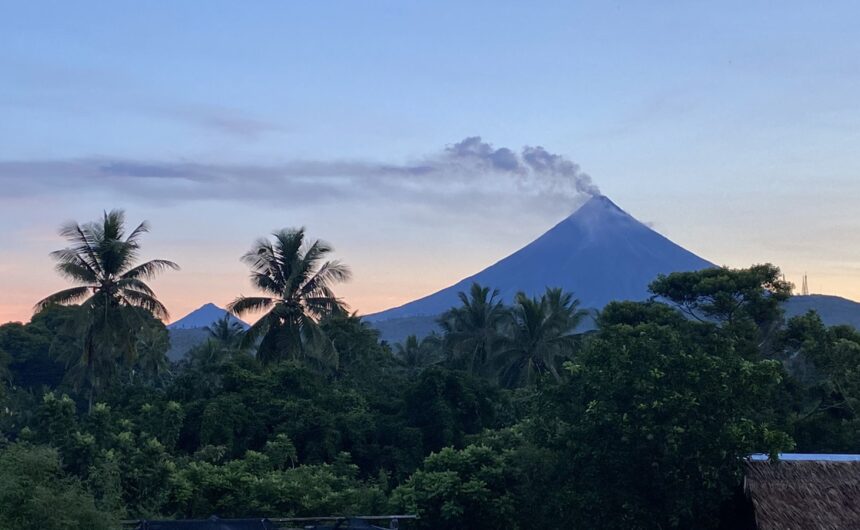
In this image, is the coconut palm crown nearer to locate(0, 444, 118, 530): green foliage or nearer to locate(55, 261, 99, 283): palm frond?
locate(55, 261, 99, 283): palm frond

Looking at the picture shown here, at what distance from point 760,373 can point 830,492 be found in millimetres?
2062

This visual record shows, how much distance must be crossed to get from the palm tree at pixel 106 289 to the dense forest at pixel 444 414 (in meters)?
0.05

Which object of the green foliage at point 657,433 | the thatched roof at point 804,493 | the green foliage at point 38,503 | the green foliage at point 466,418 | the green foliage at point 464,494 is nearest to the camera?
the green foliage at point 38,503

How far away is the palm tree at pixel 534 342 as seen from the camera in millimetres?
32344

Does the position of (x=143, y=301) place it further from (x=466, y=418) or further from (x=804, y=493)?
(x=804, y=493)

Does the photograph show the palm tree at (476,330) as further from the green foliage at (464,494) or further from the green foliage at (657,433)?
the green foliage at (657,433)

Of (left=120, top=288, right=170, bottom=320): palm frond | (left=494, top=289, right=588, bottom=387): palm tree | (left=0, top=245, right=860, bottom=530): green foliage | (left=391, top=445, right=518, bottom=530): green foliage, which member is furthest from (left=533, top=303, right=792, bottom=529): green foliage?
(left=494, top=289, right=588, bottom=387): palm tree

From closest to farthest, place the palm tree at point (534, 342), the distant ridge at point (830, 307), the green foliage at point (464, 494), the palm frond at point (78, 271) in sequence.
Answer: the green foliage at point (464, 494), the palm frond at point (78, 271), the palm tree at point (534, 342), the distant ridge at point (830, 307)

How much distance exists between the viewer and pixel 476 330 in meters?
36.8

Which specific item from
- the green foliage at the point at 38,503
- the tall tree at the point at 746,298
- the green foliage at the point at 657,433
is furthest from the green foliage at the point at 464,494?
the tall tree at the point at 746,298

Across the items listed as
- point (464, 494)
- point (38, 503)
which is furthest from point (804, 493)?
point (38, 503)

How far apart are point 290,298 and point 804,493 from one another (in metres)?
16.4

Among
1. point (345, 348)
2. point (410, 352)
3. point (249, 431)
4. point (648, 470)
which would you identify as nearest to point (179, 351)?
point (410, 352)

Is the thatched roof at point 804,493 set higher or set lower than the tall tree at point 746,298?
lower
